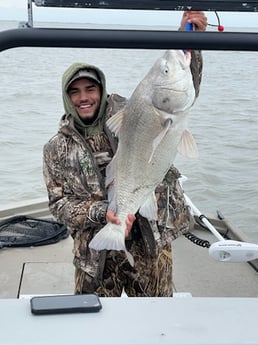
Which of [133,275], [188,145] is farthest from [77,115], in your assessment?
[188,145]

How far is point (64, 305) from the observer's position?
4.81 feet

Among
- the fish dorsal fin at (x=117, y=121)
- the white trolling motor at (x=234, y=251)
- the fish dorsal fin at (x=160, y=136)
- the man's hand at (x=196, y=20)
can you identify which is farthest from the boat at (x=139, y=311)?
the white trolling motor at (x=234, y=251)

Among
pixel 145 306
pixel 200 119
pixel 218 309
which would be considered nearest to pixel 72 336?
pixel 145 306

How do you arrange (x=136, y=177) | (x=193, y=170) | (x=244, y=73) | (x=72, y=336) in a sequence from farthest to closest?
(x=244, y=73)
(x=193, y=170)
(x=136, y=177)
(x=72, y=336)

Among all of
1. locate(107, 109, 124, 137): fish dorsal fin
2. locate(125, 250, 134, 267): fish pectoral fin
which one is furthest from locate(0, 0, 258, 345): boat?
locate(125, 250, 134, 267): fish pectoral fin

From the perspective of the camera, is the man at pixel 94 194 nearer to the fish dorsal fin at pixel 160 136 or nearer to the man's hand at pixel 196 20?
the fish dorsal fin at pixel 160 136

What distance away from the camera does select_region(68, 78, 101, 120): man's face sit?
3145 millimetres

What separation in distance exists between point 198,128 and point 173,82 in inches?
452

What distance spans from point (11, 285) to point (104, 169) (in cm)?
185

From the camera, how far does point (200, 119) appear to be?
1434 centimetres

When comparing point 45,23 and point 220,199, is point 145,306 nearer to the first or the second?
point 45,23

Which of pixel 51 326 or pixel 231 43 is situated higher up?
pixel 231 43

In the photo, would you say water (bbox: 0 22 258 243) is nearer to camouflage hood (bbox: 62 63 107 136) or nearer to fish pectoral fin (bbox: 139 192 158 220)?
camouflage hood (bbox: 62 63 107 136)

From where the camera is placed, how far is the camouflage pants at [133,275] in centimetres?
318
